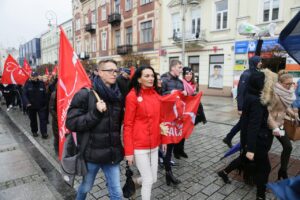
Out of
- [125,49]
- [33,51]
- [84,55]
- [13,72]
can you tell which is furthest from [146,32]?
[33,51]

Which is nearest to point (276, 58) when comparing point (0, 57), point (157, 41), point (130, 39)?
point (157, 41)

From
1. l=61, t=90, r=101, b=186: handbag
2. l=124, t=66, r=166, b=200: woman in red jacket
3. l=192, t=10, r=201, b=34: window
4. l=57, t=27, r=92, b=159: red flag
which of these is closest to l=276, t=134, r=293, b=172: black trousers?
l=124, t=66, r=166, b=200: woman in red jacket

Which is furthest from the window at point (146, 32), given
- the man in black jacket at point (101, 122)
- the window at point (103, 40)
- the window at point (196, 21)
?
the man in black jacket at point (101, 122)

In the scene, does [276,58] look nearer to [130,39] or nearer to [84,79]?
[84,79]

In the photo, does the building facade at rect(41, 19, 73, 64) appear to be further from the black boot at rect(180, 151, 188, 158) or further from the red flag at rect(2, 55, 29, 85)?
the black boot at rect(180, 151, 188, 158)

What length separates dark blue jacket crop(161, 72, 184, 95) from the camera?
13.7ft

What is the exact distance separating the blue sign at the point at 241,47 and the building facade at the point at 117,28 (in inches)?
319

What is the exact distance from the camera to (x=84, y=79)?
2797 millimetres

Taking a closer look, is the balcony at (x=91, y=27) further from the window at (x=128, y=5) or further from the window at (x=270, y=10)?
the window at (x=270, y=10)

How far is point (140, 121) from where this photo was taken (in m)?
2.69

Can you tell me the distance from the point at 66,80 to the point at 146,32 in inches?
868

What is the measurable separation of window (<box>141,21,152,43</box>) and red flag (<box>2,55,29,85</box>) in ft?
53.8

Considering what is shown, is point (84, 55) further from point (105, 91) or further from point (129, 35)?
point (105, 91)

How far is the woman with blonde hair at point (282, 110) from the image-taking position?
10.7ft
